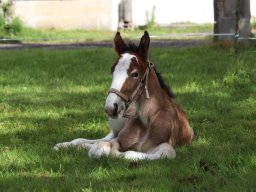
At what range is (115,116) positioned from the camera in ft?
20.7

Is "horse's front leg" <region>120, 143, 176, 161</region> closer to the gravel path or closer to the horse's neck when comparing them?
the horse's neck

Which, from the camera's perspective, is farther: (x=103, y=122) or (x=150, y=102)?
(x=103, y=122)

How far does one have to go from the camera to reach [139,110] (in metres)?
6.87

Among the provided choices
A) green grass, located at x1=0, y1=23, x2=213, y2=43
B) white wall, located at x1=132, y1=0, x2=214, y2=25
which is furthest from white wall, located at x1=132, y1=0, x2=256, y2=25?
green grass, located at x1=0, y1=23, x2=213, y2=43

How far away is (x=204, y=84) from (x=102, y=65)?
11.3 ft

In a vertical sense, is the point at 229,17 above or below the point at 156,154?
above

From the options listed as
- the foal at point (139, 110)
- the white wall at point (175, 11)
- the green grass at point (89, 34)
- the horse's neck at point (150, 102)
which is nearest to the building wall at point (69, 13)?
the green grass at point (89, 34)

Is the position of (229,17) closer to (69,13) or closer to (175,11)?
(69,13)

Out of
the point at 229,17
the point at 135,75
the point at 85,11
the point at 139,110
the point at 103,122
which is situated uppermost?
the point at 85,11

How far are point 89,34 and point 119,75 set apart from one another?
20.4 meters

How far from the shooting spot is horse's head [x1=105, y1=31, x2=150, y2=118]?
20.8 ft

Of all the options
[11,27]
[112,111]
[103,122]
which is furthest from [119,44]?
[11,27]

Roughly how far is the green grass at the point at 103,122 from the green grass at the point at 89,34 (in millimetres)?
6613

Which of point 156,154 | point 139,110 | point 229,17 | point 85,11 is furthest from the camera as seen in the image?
point 85,11
